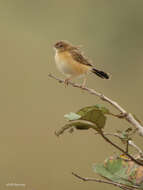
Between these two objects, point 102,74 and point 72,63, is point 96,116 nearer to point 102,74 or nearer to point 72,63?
point 102,74

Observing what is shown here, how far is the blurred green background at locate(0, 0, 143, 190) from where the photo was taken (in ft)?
22.3

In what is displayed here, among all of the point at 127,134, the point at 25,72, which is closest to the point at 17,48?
the point at 25,72

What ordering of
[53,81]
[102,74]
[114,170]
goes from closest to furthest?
1. [114,170]
2. [102,74]
3. [53,81]

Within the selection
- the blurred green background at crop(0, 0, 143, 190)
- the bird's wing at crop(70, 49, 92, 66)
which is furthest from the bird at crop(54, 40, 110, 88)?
the blurred green background at crop(0, 0, 143, 190)

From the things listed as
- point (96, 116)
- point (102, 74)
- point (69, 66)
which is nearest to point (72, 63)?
point (69, 66)

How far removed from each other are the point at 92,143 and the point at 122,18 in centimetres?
659

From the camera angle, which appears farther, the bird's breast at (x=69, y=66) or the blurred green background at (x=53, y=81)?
the blurred green background at (x=53, y=81)

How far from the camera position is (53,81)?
33.9 feet

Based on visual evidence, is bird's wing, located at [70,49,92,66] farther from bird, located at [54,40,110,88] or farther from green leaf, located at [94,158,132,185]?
green leaf, located at [94,158,132,185]

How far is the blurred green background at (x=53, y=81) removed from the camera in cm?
679

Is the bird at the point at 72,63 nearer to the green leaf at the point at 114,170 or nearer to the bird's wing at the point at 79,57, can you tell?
the bird's wing at the point at 79,57

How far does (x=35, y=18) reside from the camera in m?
15.6

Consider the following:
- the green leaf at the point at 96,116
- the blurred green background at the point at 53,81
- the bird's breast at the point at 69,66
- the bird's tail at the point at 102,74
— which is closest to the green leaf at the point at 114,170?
the green leaf at the point at 96,116

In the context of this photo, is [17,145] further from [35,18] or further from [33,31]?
[35,18]
